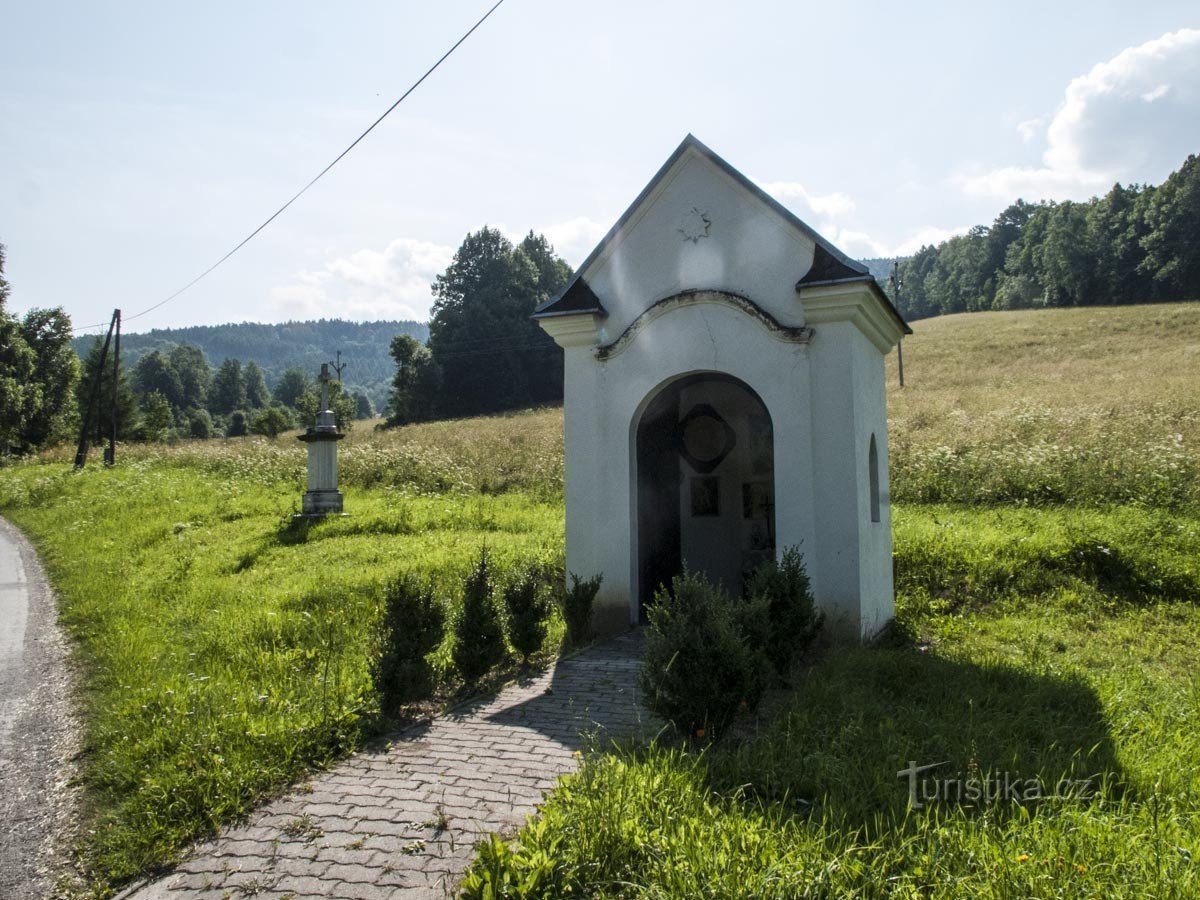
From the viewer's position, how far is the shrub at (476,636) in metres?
6.39

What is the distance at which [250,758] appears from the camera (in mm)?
4594

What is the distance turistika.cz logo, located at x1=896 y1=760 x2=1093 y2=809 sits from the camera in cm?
365

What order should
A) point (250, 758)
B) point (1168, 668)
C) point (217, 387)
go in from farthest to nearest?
point (217, 387)
point (1168, 668)
point (250, 758)

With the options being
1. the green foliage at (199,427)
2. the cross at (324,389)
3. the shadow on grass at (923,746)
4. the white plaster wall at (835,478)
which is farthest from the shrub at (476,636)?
the green foliage at (199,427)

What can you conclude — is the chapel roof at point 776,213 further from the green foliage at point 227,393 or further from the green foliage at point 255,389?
the green foliage at point 255,389

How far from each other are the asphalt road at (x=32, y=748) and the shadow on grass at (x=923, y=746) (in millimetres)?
3414

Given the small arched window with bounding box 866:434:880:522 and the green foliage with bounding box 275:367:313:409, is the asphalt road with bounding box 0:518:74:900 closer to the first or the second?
the small arched window with bounding box 866:434:880:522

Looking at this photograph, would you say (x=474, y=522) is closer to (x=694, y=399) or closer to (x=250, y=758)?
(x=694, y=399)

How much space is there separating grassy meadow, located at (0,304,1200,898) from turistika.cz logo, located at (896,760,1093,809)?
0.07m

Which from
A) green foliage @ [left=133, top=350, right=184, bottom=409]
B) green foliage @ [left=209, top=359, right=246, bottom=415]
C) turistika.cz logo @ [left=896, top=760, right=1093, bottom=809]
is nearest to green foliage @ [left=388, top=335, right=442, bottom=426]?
turistika.cz logo @ [left=896, top=760, right=1093, bottom=809]

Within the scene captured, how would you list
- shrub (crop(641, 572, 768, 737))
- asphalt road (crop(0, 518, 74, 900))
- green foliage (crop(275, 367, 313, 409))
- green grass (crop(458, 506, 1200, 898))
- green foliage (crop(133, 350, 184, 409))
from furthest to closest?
green foliage (crop(275, 367, 313, 409))
green foliage (crop(133, 350, 184, 409))
shrub (crop(641, 572, 768, 737))
asphalt road (crop(0, 518, 74, 900))
green grass (crop(458, 506, 1200, 898))

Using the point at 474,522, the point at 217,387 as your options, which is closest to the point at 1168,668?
the point at 474,522

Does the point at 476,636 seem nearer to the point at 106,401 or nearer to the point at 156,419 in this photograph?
the point at 106,401

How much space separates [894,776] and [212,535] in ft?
44.3
